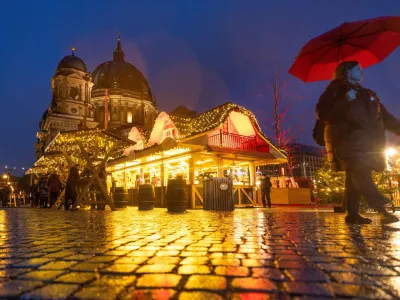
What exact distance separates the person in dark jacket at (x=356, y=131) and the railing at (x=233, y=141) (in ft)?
36.1

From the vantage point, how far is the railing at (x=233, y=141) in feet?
53.3

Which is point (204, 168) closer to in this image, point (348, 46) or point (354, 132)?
point (348, 46)

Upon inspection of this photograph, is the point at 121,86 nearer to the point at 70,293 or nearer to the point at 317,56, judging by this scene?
the point at 317,56

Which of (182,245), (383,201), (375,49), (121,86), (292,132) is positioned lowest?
(182,245)

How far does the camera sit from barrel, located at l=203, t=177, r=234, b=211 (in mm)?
11352

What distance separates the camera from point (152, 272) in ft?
6.89

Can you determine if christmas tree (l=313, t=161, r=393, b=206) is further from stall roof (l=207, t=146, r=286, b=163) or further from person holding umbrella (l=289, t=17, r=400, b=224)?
Answer: person holding umbrella (l=289, t=17, r=400, b=224)

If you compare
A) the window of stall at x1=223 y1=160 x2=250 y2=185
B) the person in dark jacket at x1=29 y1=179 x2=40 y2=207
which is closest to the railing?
the window of stall at x1=223 y1=160 x2=250 y2=185

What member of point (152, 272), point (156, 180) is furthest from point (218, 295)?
point (156, 180)

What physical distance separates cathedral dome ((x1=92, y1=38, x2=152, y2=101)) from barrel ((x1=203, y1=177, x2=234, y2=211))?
191 feet

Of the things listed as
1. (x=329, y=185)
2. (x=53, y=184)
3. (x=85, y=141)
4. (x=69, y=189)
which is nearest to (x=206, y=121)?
(x=85, y=141)

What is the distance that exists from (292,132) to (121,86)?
1923 inches

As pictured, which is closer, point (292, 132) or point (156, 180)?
point (156, 180)

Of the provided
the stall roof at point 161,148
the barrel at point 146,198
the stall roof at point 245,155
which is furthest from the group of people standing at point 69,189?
the stall roof at point 245,155
